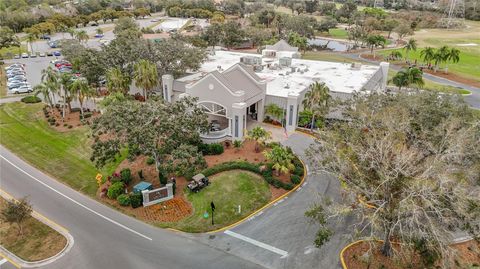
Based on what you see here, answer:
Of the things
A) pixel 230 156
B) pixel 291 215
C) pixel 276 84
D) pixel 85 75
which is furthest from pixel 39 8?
pixel 291 215

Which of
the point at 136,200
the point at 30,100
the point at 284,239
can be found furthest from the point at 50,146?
the point at 284,239

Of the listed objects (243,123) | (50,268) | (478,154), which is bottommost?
(50,268)

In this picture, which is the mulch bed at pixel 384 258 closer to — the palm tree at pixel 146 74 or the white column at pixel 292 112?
the white column at pixel 292 112

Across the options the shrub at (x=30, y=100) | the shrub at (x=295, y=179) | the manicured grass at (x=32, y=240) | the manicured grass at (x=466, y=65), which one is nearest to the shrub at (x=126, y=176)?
the manicured grass at (x=32, y=240)

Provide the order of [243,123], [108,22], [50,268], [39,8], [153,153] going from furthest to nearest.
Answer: [108,22] < [39,8] < [243,123] < [153,153] < [50,268]

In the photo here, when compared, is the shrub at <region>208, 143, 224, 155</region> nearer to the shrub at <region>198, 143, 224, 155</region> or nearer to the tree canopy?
the shrub at <region>198, 143, 224, 155</region>

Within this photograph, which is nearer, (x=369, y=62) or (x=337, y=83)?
(x=337, y=83)

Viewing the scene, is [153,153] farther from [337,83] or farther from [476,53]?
[476,53]
